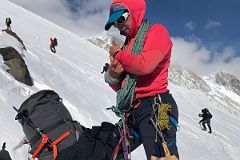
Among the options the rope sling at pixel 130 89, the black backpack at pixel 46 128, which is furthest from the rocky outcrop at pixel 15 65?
the rope sling at pixel 130 89

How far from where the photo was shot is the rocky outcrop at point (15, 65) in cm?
1129

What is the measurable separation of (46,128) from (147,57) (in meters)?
1.42

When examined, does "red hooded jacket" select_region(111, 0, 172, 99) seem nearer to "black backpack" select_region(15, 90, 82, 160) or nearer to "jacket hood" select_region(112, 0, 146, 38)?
"jacket hood" select_region(112, 0, 146, 38)

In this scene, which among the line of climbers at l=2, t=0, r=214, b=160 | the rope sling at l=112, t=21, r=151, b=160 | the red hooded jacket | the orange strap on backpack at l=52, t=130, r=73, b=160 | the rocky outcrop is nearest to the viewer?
the red hooded jacket

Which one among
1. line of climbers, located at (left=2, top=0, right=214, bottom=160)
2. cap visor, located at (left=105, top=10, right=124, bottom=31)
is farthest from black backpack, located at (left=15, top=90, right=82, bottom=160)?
cap visor, located at (left=105, top=10, right=124, bottom=31)

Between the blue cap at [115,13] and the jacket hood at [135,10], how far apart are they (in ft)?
0.14

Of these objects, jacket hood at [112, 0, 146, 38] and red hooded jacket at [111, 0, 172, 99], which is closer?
red hooded jacket at [111, 0, 172, 99]

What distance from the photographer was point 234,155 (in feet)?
60.0

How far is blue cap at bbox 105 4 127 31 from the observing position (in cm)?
395

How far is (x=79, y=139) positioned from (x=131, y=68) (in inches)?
43.1

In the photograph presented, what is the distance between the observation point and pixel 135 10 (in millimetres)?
3988

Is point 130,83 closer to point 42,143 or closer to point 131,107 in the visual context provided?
point 131,107

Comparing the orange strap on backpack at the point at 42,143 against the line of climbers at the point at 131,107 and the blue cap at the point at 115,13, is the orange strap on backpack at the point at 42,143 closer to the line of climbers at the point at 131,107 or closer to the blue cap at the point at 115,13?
the line of climbers at the point at 131,107

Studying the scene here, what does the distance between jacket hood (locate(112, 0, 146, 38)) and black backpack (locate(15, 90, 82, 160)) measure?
1277 millimetres
